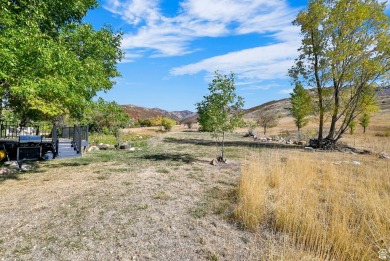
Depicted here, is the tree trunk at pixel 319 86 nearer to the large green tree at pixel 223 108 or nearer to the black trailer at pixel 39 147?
the large green tree at pixel 223 108

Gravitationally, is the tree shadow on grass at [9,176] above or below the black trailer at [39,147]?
below

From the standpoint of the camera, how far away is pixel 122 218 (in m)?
5.77

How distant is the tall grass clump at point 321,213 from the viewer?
4141 mm

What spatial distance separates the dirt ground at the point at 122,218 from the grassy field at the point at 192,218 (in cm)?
2

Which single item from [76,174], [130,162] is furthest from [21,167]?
[130,162]

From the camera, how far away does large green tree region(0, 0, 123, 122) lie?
6.95m

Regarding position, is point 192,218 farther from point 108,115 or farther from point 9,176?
point 108,115

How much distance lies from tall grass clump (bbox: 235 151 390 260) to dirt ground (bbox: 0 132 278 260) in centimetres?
65

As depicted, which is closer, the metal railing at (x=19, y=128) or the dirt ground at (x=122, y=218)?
the dirt ground at (x=122, y=218)

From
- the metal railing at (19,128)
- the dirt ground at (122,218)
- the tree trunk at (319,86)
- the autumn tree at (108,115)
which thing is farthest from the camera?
the tree trunk at (319,86)

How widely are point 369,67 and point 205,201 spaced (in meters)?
18.2

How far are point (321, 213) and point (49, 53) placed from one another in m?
8.33

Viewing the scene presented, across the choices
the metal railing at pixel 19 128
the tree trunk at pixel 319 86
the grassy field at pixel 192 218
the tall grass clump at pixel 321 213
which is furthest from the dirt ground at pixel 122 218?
the tree trunk at pixel 319 86

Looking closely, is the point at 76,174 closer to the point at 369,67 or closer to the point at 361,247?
the point at 361,247
